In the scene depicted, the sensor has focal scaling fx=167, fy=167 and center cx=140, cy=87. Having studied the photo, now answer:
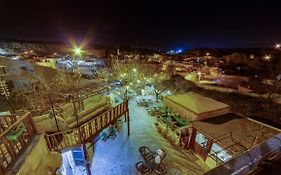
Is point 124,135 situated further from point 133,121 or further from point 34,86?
point 34,86

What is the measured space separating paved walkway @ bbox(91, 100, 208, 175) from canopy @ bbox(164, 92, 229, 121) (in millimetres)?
2686

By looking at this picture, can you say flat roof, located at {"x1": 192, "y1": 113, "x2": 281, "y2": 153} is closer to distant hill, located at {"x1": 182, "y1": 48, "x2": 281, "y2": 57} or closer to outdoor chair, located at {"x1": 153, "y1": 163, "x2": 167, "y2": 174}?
outdoor chair, located at {"x1": 153, "y1": 163, "x2": 167, "y2": 174}

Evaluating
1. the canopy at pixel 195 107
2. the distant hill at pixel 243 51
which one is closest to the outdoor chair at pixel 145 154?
the canopy at pixel 195 107

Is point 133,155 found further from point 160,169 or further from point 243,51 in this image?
point 243,51

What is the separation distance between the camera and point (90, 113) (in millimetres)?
12922

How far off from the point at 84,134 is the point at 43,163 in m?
4.05

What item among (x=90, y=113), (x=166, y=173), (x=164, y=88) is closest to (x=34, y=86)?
(x=90, y=113)

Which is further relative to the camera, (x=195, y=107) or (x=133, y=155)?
(x=195, y=107)

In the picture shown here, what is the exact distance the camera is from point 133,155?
468 inches

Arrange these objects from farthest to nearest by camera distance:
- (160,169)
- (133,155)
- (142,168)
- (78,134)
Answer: (133,155), (142,168), (160,169), (78,134)

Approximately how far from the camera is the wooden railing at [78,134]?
806 centimetres

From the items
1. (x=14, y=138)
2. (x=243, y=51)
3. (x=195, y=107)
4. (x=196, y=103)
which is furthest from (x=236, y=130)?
(x=243, y=51)

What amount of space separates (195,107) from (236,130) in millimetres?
3187

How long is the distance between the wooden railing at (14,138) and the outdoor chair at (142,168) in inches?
272
